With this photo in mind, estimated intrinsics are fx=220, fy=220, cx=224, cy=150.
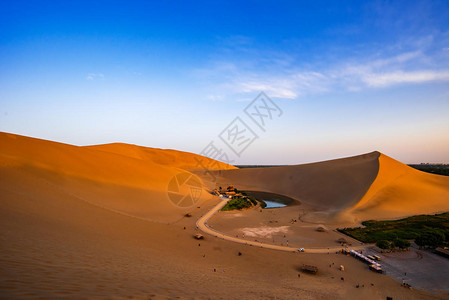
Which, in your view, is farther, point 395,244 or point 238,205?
point 238,205

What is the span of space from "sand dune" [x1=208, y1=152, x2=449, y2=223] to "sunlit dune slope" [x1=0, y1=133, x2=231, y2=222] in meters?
25.9

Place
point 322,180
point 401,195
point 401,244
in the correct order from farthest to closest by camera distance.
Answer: point 322,180, point 401,195, point 401,244

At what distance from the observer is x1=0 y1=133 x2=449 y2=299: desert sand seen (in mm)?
7793

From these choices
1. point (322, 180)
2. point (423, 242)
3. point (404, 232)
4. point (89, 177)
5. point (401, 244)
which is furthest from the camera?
point (322, 180)

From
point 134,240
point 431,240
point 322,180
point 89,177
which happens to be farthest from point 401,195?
point 89,177

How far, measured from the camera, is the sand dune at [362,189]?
40.0 m

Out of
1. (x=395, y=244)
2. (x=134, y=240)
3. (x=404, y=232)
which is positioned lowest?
(x=134, y=240)

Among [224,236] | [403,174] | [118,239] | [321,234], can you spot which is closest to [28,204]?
[118,239]

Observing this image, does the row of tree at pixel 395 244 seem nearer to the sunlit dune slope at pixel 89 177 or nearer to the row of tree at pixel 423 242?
the row of tree at pixel 423 242

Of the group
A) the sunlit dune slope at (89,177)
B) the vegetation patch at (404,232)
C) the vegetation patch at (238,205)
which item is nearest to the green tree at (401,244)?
the vegetation patch at (404,232)

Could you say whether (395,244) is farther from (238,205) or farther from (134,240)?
(134,240)

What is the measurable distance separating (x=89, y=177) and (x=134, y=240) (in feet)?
64.5

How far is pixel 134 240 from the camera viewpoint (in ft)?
56.2

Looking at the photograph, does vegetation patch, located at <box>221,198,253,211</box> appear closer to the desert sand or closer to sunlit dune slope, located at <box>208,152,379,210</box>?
the desert sand
